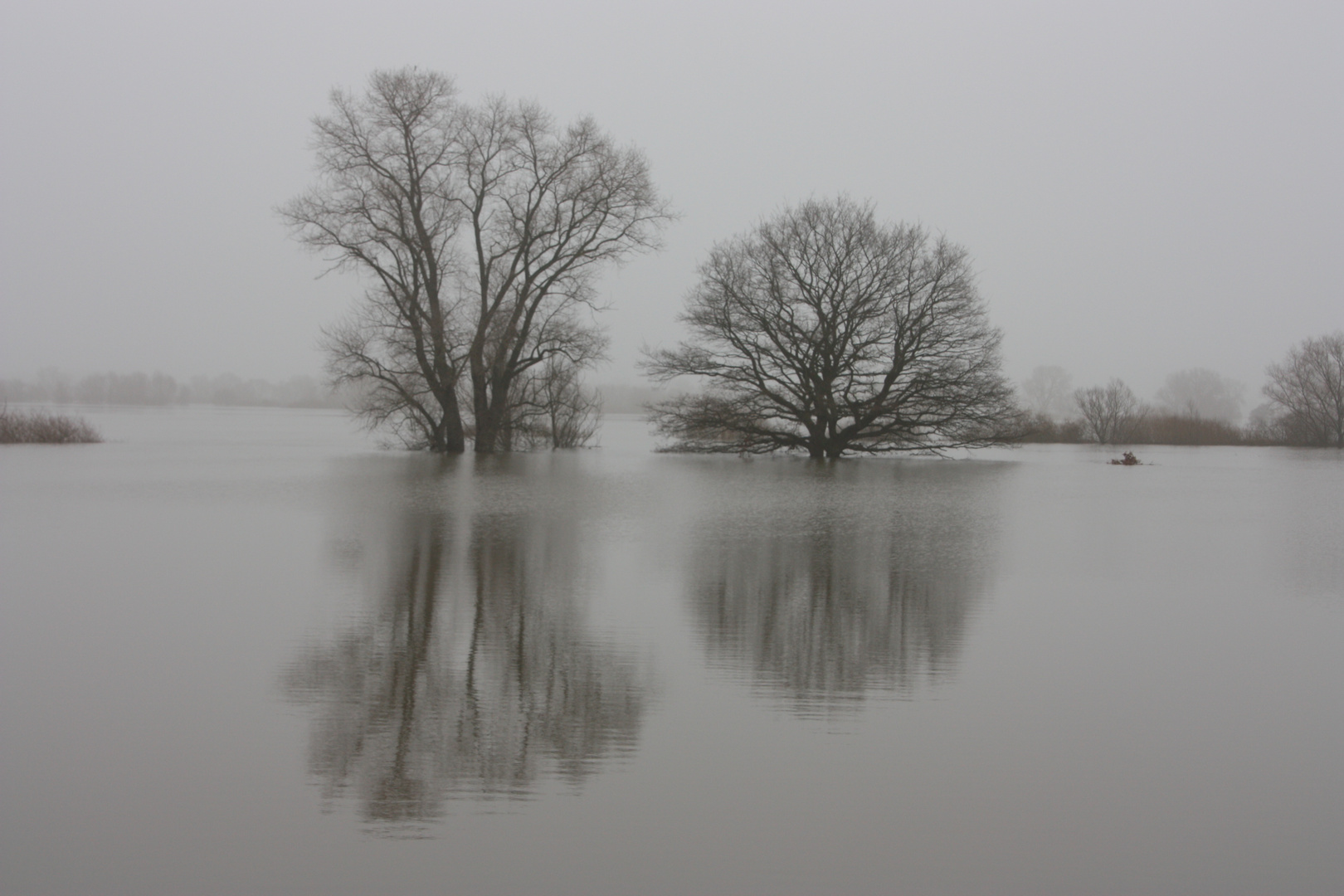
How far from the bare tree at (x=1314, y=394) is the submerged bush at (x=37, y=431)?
62.4 metres

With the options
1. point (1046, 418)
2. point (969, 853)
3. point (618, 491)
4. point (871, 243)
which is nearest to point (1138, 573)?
point (969, 853)

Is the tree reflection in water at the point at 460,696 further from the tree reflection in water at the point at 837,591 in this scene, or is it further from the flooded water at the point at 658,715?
the tree reflection in water at the point at 837,591

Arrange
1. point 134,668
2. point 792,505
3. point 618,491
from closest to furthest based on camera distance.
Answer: point 134,668 → point 792,505 → point 618,491

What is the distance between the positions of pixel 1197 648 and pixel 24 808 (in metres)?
6.89

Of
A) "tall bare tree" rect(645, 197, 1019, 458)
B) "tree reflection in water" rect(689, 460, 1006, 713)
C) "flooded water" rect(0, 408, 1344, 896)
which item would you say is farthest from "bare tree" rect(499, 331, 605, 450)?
"flooded water" rect(0, 408, 1344, 896)

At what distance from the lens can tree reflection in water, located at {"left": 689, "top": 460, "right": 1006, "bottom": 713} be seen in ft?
21.1

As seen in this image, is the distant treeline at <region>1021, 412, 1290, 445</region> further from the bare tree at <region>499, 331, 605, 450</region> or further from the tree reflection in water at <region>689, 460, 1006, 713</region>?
the tree reflection in water at <region>689, 460, 1006, 713</region>

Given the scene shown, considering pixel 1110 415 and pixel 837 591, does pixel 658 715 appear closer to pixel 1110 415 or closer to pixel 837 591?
pixel 837 591

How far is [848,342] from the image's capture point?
1396 inches

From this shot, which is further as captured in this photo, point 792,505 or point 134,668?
point 792,505

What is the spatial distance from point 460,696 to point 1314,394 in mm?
68282

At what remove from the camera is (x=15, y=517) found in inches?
531

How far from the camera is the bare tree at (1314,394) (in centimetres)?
6062

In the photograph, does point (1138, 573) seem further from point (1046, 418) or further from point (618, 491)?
point (1046, 418)
